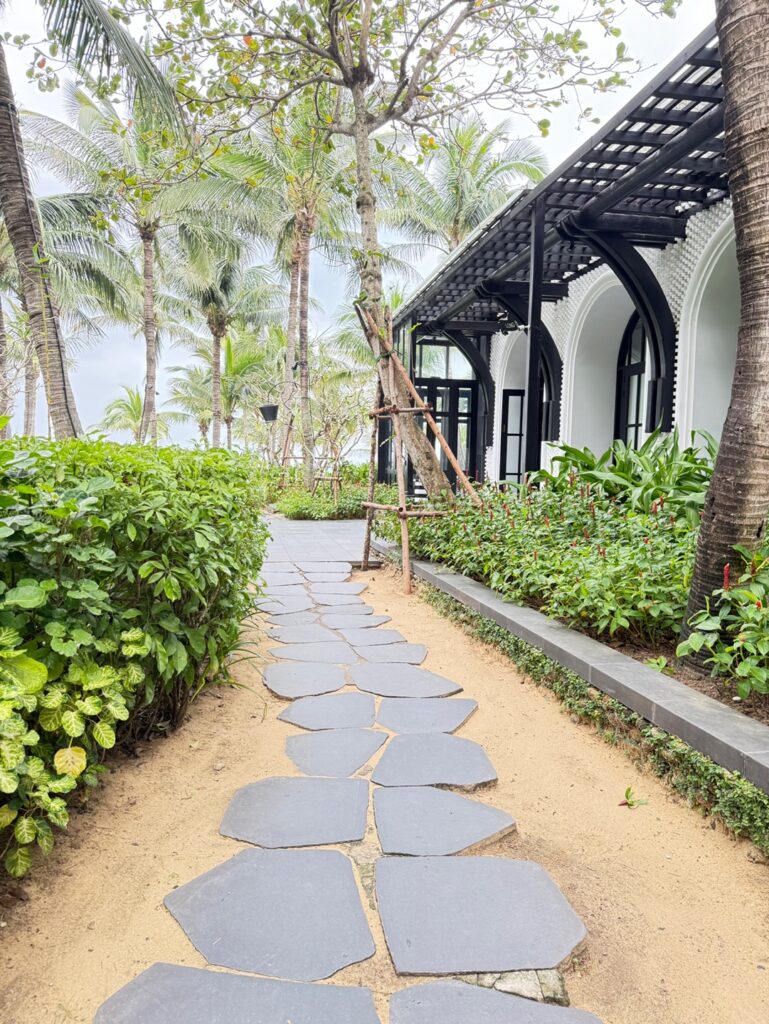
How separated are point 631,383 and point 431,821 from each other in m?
9.36

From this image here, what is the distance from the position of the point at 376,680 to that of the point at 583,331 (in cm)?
818

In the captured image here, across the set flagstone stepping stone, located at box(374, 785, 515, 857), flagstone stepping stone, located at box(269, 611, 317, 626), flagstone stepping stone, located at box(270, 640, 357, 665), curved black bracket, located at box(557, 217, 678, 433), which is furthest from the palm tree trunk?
curved black bracket, located at box(557, 217, 678, 433)

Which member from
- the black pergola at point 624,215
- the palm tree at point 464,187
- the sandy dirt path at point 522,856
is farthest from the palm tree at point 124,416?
the sandy dirt path at point 522,856

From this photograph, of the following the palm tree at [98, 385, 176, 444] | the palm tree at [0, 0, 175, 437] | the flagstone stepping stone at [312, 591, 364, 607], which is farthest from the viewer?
the palm tree at [98, 385, 176, 444]

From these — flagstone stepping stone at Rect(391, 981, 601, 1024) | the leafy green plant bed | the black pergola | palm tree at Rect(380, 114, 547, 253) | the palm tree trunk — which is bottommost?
flagstone stepping stone at Rect(391, 981, 601, 1024)

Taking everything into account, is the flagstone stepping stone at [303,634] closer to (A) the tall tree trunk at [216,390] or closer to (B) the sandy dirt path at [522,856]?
(B) the sandy dirt path at [522,856]

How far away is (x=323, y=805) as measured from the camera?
2.14 metres

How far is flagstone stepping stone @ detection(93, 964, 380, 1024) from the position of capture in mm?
1298

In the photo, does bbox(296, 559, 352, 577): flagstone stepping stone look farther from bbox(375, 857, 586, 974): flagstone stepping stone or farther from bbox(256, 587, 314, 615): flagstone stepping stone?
bbox(375, 857, 586, 974): flagstone stepping stone

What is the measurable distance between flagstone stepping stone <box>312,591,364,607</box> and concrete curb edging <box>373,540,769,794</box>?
1.55 meters

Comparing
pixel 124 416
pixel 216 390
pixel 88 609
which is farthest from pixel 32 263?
pixel 124 416

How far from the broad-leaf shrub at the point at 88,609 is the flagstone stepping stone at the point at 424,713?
79 cm

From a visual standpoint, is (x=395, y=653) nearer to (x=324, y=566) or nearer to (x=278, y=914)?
(x=278, y=914)

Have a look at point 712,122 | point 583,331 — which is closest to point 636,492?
point 712,122
